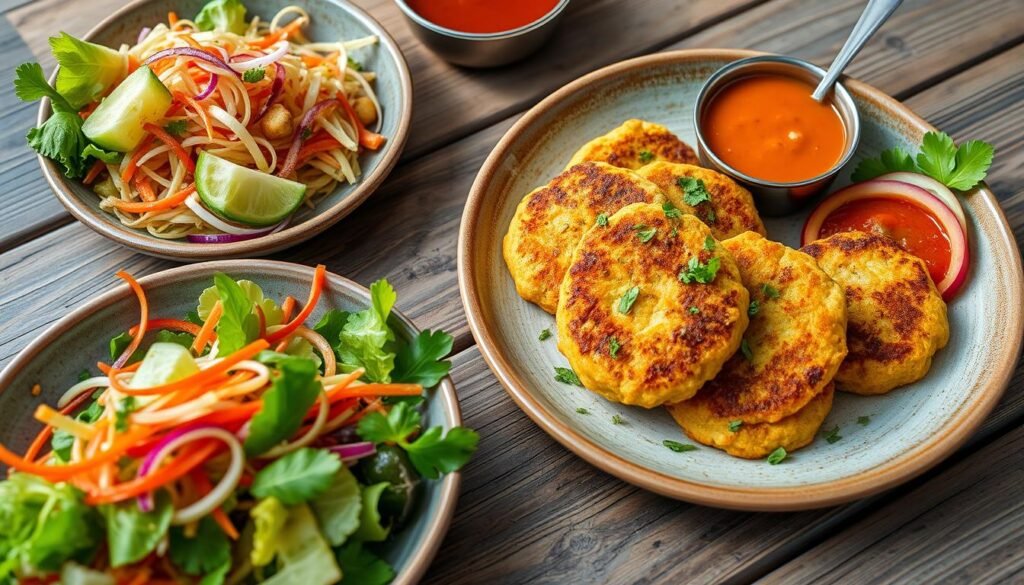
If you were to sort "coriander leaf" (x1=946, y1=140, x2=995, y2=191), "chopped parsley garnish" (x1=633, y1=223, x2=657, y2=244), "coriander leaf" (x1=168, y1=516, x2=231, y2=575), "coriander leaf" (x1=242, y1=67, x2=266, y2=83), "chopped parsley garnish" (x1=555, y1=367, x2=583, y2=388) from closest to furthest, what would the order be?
"coriander leaf" (x1=168, y1=516, x2=231, y2=575) → "chopped parsley garnish" (x1=633, y1=223, x2=657, y2=244) → "chopped parsley garnish" (x1=555, y1=367, x2=583, y2=388) → "coriander leaf" (x1=946, y1=140, x2=995, y2=191) → "coriander leaf" (x1=242, y1=67, x2=266, y2=83)

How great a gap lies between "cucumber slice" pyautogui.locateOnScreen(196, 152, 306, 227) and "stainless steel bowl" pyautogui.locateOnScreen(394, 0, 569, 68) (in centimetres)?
91

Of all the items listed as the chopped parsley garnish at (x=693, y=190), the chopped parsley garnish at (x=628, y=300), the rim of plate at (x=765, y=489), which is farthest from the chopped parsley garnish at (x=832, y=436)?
the chopped parsley garnish at (x=693, y=190)

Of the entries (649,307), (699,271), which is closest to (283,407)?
(649,307)

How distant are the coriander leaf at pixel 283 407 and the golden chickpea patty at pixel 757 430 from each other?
3.99ft

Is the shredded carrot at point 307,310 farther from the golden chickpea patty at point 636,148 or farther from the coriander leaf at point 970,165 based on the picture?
the coriander leaf at point 970,165

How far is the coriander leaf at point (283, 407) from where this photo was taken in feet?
7.21

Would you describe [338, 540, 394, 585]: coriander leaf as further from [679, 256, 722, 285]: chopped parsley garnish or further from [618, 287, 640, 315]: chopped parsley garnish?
[679, 256, 722, 285]: chopped parsley garnish

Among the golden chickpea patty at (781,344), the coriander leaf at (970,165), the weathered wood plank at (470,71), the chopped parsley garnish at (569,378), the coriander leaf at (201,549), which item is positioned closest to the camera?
the coriander leaf at (201,549)

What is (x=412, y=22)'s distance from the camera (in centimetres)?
357

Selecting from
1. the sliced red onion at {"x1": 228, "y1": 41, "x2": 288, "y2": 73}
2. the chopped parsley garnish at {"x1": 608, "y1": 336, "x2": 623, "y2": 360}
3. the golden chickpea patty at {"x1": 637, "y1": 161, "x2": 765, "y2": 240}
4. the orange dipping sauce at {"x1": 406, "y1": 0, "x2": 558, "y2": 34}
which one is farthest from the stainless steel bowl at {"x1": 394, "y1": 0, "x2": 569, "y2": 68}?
the chopped parsley garnish at {"x1": 608, "y1": 336, "x2": 623, "y2": 360}

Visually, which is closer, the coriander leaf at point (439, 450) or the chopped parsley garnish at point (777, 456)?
the coriander leaf at point (439, 450)

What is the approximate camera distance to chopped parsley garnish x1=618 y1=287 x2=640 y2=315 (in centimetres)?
268

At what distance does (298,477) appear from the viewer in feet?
7.13

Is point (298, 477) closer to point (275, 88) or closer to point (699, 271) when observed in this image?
point (699, 271)
